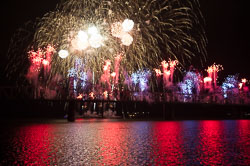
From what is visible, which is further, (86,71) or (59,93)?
(59,93)

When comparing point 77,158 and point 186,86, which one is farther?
point 186,86

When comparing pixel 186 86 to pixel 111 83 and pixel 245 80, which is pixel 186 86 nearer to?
pixel 245 80

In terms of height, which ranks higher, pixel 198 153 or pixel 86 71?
pixel 86 71

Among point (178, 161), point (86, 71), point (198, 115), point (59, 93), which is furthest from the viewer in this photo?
point (198, 115)

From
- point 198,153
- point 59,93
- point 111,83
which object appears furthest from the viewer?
Answer: point 111,83

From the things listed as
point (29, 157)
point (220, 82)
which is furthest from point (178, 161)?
point (220, 82)

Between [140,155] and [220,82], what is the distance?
100062 mm

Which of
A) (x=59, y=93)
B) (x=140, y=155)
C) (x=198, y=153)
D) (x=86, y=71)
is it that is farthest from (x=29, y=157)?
(x=59, y=93)

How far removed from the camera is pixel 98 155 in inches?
551

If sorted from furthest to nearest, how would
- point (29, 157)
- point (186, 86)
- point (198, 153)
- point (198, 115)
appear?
point (186, 86) < point (198, 115) < point (198, 153) < point (29, 157)

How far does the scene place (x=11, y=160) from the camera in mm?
12711

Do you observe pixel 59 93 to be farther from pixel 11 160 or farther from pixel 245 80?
pixel 245 80

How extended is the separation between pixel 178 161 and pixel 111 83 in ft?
199

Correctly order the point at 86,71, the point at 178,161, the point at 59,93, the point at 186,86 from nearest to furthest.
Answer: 1. the point at 178,161
2. the point at 86,71
3. the point at 59,93
4. the point at 186,86
